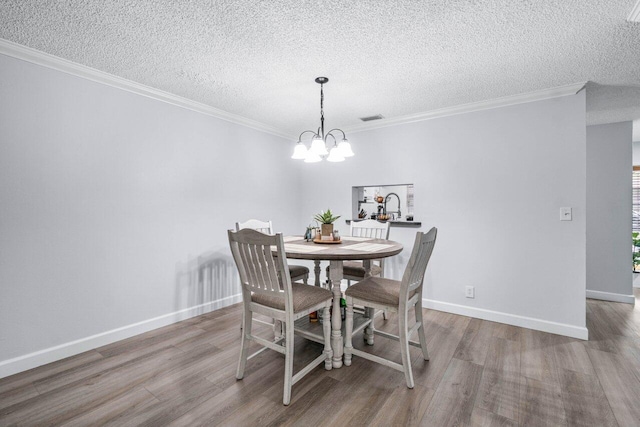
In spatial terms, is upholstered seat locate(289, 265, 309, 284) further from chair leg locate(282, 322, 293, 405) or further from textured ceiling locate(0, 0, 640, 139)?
textured ceiling locate(0, 0, 640, 139)

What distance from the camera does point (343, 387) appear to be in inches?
73.4

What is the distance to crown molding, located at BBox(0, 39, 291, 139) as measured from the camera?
2.00 m

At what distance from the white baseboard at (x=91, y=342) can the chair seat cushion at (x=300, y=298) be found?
1433mm

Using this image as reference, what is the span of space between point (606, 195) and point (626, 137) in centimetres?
73

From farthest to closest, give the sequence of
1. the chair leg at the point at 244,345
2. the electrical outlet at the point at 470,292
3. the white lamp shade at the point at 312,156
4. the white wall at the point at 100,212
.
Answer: the electrical outlet at the point at 470,292 → the white lamp shade at the point at 312,156 → the white wall at the point at 100,212 → the chair leg at the point at 244,345

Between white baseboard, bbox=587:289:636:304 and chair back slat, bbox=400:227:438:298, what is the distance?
3.42 metres

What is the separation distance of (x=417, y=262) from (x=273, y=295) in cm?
91

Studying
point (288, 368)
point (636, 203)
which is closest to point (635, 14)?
point (288, 368)

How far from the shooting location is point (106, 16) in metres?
1.71

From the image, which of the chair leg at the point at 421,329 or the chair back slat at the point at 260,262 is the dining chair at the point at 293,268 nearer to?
the chair back slat at the point at 260,262

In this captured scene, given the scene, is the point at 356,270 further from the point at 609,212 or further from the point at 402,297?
the point at 609,212

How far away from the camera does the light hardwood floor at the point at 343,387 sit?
1.60 meters

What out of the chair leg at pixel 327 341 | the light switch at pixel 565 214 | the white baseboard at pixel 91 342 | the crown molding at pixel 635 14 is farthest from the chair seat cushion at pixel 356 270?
the crown molding at pixel 635 14

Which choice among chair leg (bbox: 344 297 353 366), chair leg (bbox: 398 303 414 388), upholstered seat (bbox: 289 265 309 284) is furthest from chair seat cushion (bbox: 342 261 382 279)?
chair leg (bbox: 398 303 414 388)
